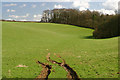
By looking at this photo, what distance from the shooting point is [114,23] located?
37594mm

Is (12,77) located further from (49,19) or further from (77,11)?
(49,19)

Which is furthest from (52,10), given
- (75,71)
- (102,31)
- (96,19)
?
(75,71)

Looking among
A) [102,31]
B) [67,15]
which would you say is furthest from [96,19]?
[102,31]

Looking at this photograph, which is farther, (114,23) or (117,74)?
(114,23)

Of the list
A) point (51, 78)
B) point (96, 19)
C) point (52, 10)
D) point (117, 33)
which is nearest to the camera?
point (51, 78)

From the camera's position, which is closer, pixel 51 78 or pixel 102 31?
pixel 51 78

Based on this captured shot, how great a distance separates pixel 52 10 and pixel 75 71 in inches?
3453

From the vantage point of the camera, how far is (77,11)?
86.2m

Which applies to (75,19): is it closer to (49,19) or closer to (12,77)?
(49,19)

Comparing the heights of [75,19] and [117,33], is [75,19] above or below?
above

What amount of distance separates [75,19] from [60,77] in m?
75.2

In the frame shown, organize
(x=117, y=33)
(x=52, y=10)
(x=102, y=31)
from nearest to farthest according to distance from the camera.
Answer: (x=117, y=33)
(x=102, y=31)
(x=52, y=10)

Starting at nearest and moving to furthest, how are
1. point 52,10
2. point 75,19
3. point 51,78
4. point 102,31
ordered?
1. point 51,78
2. point 102,31
3. point 75,19
4. point 52,10

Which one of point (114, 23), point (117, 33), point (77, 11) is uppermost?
point (77, 11)
